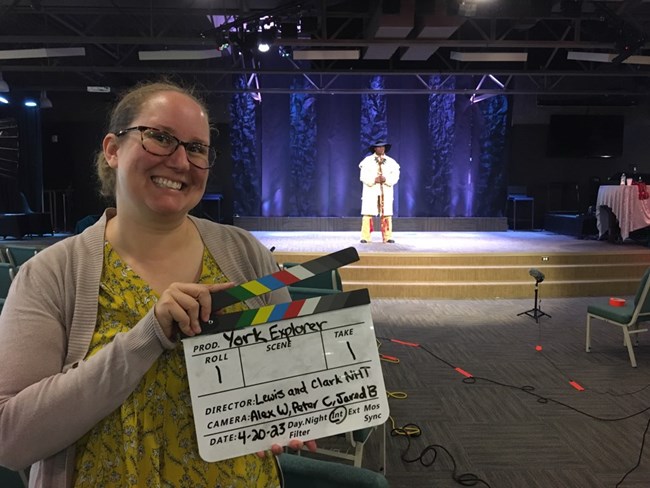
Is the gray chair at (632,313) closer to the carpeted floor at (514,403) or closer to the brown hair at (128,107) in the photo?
the carpeted floor at (514,403)

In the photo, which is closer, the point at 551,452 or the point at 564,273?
the point at 551,452

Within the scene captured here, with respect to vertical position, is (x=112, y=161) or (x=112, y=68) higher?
(x=112, y=68)

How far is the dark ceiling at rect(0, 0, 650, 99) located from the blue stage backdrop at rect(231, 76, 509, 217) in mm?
433

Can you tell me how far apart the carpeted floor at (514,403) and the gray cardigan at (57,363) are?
208 cm

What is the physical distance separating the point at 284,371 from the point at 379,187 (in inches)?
310

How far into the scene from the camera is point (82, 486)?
2.94 feet

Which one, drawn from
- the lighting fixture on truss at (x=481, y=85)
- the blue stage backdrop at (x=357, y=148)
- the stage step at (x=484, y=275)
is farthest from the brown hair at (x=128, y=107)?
the lighting fixture on truss at (x=481, y=85)

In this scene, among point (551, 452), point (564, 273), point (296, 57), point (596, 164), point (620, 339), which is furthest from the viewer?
point (596, 164)

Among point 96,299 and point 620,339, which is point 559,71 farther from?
point 96,299

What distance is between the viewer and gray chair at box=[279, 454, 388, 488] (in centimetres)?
120

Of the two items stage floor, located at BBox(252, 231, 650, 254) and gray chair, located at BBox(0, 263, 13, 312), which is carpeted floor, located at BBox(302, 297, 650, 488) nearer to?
stage floor, located at BBox(252, 231, 650, 254)

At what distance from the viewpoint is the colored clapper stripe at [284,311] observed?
3.07 feet

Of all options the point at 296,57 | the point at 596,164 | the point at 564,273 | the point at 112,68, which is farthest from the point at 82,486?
the point at 596,164

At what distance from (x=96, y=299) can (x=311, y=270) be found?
413mm
